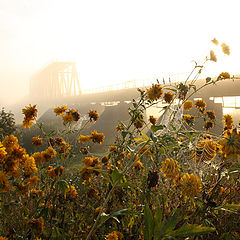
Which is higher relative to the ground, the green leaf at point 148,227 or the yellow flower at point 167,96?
the yellow flower at point 167,96

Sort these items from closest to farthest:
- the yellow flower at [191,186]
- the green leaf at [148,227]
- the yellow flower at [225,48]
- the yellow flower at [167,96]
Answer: the green leaf at [148,227] < the yellow flower at [191,186] < the yellow flower at [225,48] < the yellow flower at [167,96]

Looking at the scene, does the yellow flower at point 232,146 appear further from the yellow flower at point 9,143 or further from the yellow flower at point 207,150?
the yellow flower at point 9,143

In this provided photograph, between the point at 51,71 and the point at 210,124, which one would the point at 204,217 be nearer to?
the point at 210,124

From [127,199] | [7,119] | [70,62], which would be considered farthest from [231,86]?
[70,62]

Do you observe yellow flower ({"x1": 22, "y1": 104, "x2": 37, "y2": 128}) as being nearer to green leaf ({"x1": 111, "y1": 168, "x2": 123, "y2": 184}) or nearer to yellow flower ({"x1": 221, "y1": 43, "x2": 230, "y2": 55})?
green leaf ({"x1": 111, "y1": 168, "x2": 123, "y2": 184})

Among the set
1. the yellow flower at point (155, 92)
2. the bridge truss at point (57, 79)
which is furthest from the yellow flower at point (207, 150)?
the bridge truss at point (57, 79)

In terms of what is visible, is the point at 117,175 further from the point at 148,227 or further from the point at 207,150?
the point at 207,150

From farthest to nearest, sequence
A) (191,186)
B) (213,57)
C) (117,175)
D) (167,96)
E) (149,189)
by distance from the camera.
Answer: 1. (167,96)
2. (213,57)
3. (149,189)
4. (191,186)
5. (117,175)

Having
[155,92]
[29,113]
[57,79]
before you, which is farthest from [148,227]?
[57,79]

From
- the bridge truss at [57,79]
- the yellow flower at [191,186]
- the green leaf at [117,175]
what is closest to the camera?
the green leaf at [117,175]

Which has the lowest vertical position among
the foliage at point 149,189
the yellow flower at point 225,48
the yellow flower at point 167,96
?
the foliage at point 149,189

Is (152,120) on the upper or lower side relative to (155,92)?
lower

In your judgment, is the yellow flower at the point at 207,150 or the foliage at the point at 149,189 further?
the yellow flower at the point at 207,150

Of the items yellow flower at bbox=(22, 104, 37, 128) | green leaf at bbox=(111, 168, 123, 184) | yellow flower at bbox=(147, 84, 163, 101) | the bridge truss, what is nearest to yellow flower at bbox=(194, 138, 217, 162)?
green leaf at bbox=(111, 168, 123, 184)
